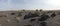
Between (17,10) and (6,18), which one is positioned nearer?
(6,18)

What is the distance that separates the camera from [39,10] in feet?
5.16

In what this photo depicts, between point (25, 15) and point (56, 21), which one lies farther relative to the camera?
point (25, 15)

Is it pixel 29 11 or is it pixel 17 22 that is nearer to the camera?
pixel 17 22

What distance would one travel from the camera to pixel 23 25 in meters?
1.37

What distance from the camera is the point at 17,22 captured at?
1.42 m

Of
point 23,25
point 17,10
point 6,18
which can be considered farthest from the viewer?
point 17,10

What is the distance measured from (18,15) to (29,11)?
0.41ft

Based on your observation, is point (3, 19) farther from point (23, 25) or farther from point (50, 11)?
point (50, 11)

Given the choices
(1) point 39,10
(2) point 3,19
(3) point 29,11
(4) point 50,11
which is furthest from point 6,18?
(4) point 50,11

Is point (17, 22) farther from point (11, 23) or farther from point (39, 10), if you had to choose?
point (39, 10)

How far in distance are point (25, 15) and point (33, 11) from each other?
0.38 ft

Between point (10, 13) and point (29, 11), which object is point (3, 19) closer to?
point (10, 13)

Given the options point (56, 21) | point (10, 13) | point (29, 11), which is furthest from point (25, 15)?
point (56, 21)

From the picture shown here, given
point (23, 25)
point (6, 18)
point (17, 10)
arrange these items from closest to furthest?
point (23, 25) → point (6, 18) → point (17, 10)
